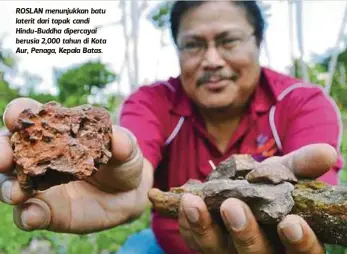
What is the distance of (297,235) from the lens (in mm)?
1248

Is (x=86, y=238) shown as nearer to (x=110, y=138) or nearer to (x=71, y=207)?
(x=71, y=207)

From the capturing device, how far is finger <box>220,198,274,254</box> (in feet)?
4.17

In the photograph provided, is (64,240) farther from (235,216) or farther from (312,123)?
(235,216)

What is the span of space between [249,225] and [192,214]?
0.13 m

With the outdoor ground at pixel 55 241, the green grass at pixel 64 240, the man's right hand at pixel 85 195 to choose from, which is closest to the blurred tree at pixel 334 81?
the outdoor ground at pixel 55 241

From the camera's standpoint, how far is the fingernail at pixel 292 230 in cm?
124

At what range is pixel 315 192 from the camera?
1308 mm

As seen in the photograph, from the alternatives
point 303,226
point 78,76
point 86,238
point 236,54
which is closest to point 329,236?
point 303,226

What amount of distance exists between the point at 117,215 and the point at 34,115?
51 cm

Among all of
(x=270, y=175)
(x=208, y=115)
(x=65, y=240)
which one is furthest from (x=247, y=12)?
(x=65, y=240)

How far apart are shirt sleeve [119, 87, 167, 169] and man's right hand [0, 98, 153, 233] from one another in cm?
12

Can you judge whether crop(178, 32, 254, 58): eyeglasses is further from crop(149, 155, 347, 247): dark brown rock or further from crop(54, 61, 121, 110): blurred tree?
crop(54, 61, 121, 110): blurred tree

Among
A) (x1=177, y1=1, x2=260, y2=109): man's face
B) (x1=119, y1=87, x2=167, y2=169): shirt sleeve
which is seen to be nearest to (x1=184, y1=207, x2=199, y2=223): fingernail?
(x1=119, y1=87, x2=167, y2=169): shirt sleeve

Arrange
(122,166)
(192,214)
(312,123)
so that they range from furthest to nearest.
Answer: (312,123) < (122,166) < (192,214)
